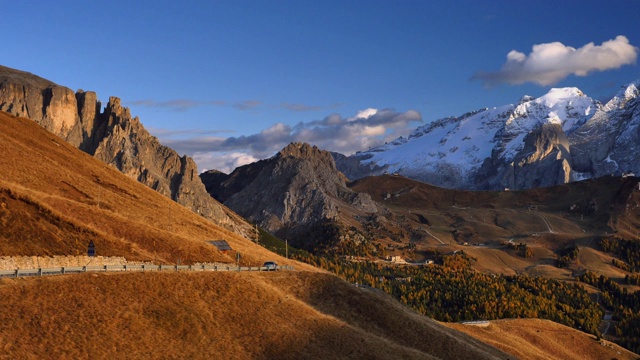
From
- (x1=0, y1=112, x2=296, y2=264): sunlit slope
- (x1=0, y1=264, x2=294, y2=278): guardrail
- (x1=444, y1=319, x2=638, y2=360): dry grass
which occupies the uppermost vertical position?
(x1=0, y1=112, x2=296, y2=264): sunlit slope

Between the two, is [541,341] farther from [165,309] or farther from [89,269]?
[89,269]

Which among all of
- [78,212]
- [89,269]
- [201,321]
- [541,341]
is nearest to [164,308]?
[201,321]

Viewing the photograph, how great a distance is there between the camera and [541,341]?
151 meters

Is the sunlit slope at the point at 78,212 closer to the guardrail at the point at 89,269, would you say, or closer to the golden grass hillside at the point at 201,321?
the guardrail at the point at 89,269

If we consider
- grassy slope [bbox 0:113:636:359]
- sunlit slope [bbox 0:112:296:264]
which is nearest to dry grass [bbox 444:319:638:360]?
grassy slope [bbox 0:113:636:359]

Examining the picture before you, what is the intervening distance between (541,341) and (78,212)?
10333cm

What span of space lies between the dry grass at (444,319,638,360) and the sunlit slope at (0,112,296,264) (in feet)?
168

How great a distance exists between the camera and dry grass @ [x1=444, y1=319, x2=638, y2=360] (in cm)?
12644

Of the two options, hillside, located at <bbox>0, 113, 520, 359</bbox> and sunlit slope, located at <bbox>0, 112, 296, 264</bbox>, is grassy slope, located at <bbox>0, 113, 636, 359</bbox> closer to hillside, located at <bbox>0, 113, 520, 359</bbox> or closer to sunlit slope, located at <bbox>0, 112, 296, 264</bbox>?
hillside, located at <bbox>0, 113, 520, 359</bbox>

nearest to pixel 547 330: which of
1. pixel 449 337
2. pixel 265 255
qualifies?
pixel 265 255

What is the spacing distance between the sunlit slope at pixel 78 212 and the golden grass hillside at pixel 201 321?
33.2 metres

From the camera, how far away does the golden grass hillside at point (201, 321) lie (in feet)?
180

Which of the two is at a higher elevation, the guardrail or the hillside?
the guardrail

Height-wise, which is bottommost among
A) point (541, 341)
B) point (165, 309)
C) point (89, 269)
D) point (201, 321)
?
point (541, 341)
